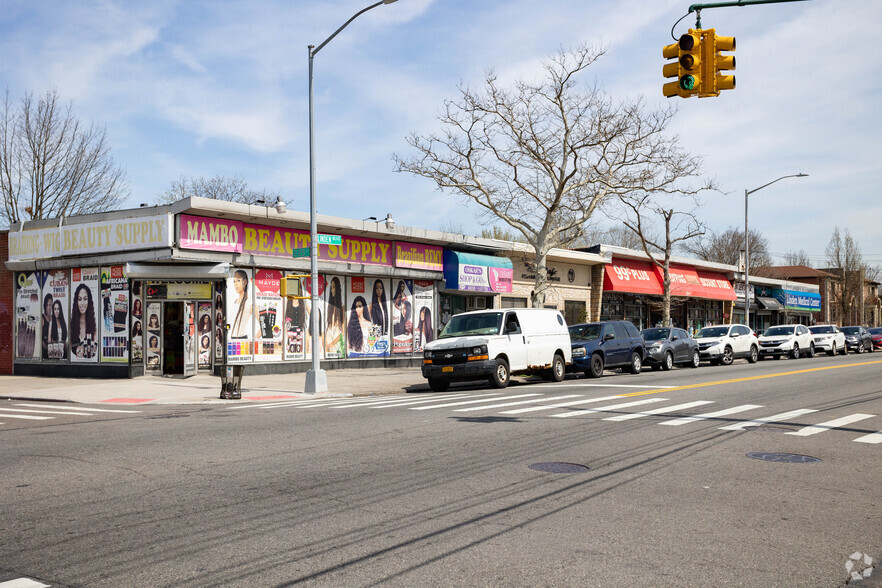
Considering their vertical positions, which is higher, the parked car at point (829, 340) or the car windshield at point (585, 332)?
the car windshield at point (585, 332)

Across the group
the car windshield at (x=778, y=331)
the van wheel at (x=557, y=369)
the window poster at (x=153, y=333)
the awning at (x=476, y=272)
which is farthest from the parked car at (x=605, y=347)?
the car windshield at (x=778, y=331)

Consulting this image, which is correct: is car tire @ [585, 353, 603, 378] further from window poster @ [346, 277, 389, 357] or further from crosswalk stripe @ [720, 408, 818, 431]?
crosswalk stripe @ [720, 408, 818, 431]

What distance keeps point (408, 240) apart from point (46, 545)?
78.9ft

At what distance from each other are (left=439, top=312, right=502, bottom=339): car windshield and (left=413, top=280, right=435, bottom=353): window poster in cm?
898

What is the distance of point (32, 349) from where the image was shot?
958 inches

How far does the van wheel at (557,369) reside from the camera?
2148 cm

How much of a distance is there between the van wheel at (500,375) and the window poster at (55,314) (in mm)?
14060

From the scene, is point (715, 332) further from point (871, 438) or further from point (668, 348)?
point (871, 438)

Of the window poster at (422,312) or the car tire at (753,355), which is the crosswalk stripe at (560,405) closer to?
the window poster at (422,312)

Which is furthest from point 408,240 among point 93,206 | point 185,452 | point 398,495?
point 398,495

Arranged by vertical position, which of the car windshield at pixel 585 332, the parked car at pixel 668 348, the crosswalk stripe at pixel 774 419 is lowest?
the crosswalk stripe at pixel 774 419

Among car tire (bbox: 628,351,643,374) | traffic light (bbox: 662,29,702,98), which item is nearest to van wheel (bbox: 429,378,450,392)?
car tire (bbox: 628,351,643,374)

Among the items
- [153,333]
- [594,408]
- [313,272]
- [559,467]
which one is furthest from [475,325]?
[559,467]

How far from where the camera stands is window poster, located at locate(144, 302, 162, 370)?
22.5 m
